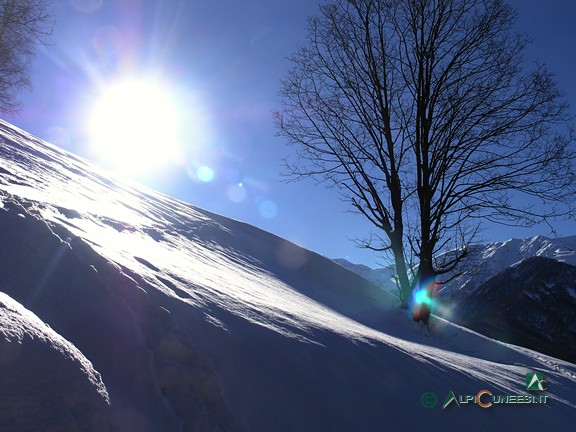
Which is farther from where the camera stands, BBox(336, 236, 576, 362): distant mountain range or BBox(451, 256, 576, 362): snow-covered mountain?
BBox(451, 256, 576, 362): snow-covered mountain

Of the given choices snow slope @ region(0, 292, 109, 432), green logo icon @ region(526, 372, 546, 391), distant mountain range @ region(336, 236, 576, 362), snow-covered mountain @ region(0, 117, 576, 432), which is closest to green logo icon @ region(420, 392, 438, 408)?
snow-covered mountain @ region(0, 117, 576, 432)

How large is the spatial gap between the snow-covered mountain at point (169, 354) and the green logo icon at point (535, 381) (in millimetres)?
104

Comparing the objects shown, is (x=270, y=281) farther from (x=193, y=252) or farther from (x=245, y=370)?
(x=245, y=370)

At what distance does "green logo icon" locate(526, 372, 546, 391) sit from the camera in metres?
4.11

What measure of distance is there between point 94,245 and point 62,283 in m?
0.60

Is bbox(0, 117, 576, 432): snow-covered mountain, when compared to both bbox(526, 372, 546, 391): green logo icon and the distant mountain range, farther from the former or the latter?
the distant mountain range

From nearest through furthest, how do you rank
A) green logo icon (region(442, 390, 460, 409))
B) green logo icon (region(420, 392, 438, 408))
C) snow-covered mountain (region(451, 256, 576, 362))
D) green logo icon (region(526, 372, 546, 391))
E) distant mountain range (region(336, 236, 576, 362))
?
green logo icon (region(420, 392, 438, 408)) → green logo icon (region(442, 390, 460, 409)) → green logo icon (region(526, 372, 546, 391)) → distant mountain range (region(336, 236, 576, 362)) → snow-covered mountain (region(451, 256, 576, 362))

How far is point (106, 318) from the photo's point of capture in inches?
79.2

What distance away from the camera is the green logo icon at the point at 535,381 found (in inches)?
162

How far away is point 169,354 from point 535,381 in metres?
4.07

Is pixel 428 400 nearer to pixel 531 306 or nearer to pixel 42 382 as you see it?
pixel 42 382

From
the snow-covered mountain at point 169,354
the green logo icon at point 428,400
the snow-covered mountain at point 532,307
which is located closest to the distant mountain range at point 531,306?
the snow-covered mountain at point 532,307

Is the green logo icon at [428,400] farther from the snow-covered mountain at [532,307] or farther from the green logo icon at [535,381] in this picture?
the snow-covered mountain at [532,307]

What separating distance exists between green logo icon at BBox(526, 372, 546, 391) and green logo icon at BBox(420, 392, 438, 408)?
1.77 meters
